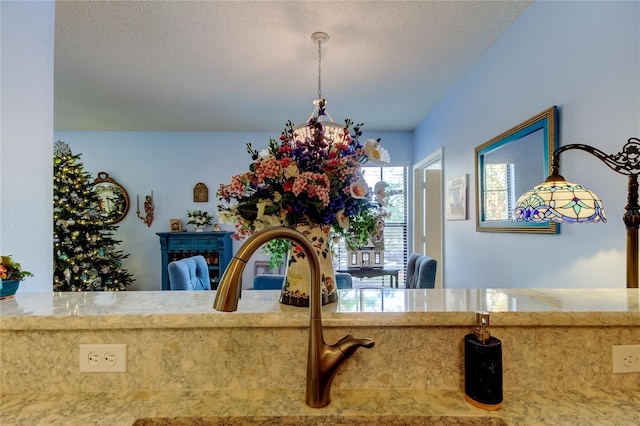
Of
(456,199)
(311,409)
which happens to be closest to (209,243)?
(456,199)

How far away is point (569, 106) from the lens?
1.68 meters

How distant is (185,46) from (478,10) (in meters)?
2.09

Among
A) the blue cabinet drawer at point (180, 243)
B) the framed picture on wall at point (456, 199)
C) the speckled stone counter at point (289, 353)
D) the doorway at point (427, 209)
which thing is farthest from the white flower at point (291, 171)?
the blue cabinet drawer at point (180, 243)

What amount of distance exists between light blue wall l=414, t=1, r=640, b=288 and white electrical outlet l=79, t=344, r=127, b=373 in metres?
1.87

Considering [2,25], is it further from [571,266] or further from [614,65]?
[571,266]

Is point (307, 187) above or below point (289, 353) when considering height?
above

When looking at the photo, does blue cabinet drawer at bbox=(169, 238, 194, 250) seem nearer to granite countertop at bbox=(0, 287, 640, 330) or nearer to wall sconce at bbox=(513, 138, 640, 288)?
granite countertop at bbox=(0, 287, 640, 330)

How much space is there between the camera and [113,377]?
0.75 m

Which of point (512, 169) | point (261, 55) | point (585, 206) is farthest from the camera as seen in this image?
point (261, 55)

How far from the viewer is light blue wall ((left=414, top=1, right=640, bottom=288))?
1.38 meters

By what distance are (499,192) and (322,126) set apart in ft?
6.44

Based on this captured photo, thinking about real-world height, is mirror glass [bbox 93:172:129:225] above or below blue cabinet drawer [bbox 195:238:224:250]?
above

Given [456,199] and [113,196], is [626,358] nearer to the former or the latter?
[456,199]

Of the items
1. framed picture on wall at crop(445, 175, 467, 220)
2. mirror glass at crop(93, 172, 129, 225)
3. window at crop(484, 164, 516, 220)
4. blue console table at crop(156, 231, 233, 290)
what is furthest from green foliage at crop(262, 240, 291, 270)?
mirror glass at crop(93, 172, 129, 225)
